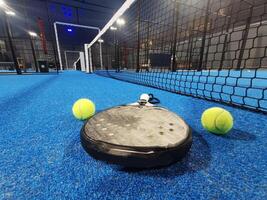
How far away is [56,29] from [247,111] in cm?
1185

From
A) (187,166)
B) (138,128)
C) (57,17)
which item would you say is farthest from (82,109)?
(57,17)

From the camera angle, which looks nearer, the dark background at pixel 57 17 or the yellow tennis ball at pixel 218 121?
the yellow tennis ball at pixel 218 121

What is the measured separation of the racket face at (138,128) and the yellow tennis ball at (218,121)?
0.61 feet

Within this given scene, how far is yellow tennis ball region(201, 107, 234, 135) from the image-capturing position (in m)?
0.66

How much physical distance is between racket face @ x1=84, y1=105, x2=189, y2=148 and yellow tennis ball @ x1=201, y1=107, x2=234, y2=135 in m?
0.19

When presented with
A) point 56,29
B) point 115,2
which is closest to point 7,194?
point 115,2

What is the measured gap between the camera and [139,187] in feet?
1.26

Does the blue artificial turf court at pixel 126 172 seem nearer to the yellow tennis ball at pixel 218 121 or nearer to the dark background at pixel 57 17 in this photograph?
the yellow tennis ball at pixel 218 121

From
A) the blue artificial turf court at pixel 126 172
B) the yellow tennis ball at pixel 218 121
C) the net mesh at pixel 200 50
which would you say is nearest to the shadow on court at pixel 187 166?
the blue artificial turf court at pixel 126 172

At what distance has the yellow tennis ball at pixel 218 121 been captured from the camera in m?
0.66

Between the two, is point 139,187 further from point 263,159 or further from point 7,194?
point 263,159

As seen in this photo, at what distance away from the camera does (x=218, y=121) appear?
66 centimetres

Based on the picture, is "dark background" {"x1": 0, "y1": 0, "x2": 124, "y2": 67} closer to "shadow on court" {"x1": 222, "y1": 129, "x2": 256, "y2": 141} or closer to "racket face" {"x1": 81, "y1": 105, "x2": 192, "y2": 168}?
"racket face" {"x1": 81, "y1": 105, "x2": 192, "y2": 168}

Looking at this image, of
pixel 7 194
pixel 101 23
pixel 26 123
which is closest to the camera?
pixel 7 194
